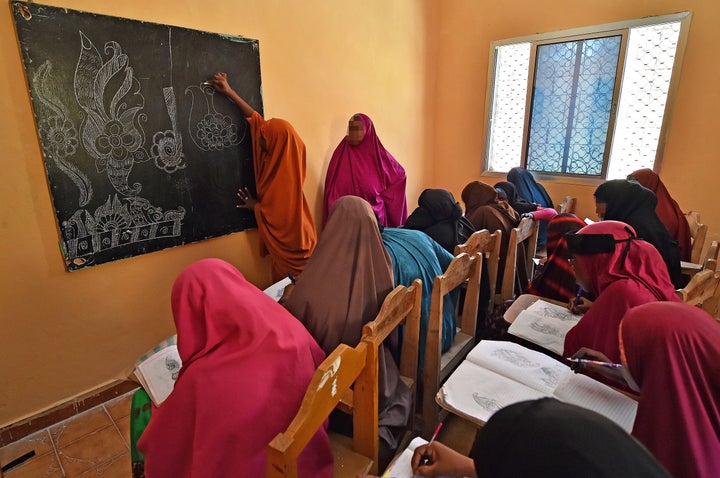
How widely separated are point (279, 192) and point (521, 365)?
1.72 meters

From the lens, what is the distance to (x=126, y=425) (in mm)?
1887

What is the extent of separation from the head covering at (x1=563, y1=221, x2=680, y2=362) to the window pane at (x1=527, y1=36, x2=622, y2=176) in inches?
94.0

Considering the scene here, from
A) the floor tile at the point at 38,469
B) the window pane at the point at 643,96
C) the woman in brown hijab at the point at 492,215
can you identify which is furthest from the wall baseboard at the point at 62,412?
the window pane at the point at 643,96

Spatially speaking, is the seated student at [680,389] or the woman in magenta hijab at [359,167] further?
the woman in magenta hijab at [359,167]

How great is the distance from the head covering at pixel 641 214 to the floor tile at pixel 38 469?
3.05 m

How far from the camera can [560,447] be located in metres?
0.48

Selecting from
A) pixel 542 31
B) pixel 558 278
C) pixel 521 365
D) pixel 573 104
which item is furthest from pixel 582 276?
pixel 542 31

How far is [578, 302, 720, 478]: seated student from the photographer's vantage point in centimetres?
84

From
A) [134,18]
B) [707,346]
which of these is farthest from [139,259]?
[707,346]

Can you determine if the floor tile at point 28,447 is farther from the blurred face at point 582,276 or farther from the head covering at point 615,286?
the blurred face at point 582,276

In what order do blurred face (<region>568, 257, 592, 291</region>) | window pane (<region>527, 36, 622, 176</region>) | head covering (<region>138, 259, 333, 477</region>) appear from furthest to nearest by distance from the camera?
window pane (<region>527, 36, 622, 176</region>) < blurred face (<region>568, 257, 592, 291</region>) < head covering (<region>138, 259, 333, 477</region>)

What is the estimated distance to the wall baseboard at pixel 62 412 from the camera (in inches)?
69.2

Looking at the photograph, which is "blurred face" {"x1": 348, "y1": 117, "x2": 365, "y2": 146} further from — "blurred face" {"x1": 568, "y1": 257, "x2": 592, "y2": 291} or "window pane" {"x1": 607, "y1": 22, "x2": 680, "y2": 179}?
"window pane" {"x1": 607, "y1": 22, "x2": 680, "y2": 179}

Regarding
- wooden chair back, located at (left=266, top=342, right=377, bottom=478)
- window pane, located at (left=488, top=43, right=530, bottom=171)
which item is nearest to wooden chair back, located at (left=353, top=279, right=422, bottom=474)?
wooden chair back, located at (left=266, top=342, right=377, bottom=478)
